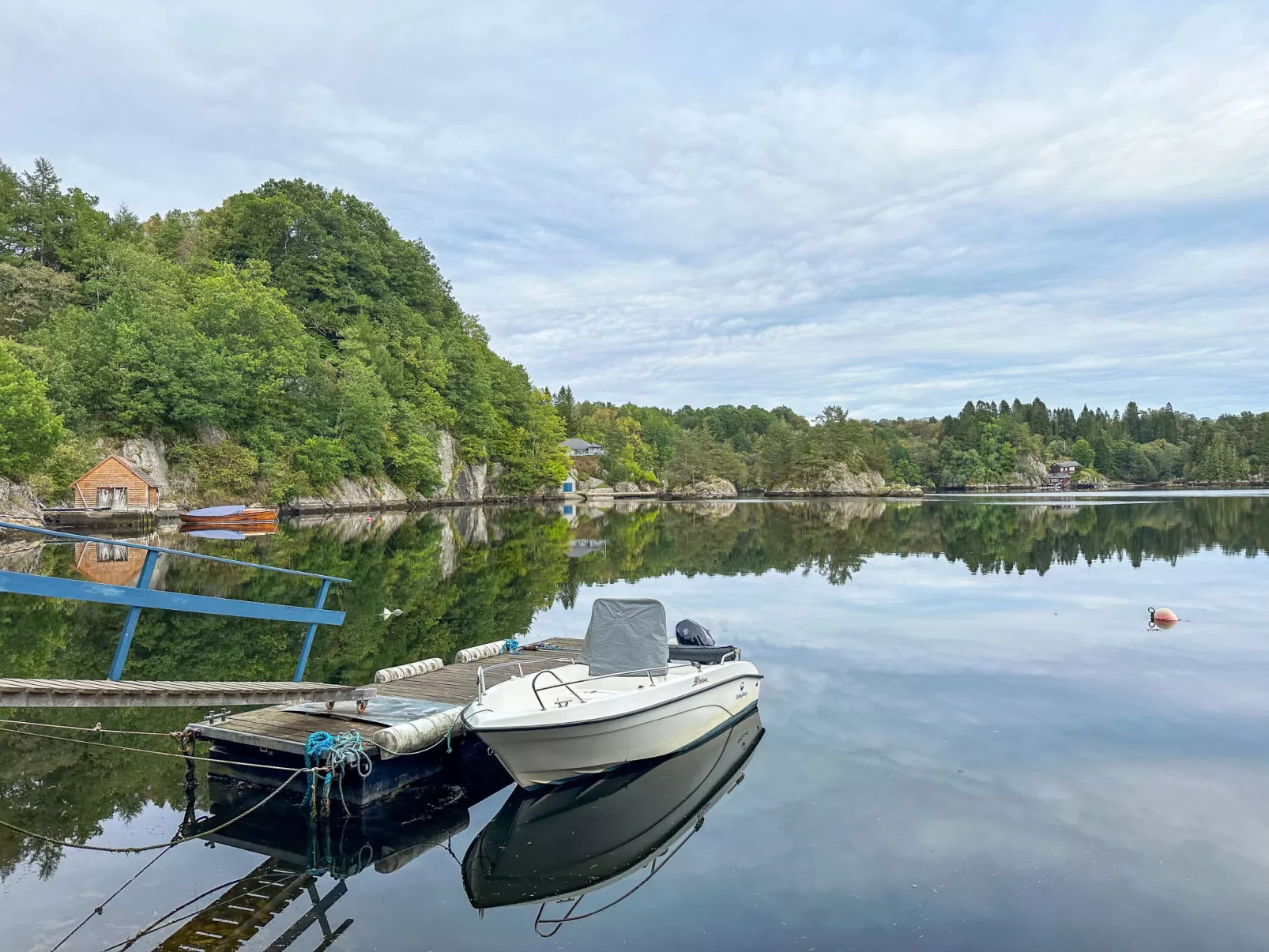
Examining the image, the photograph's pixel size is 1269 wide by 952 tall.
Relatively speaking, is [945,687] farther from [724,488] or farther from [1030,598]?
[724,488]

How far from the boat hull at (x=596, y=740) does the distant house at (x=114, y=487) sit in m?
47.2

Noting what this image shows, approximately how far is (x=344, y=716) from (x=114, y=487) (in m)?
46.5

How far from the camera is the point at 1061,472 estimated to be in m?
165

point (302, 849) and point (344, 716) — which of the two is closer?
point (302, 849)

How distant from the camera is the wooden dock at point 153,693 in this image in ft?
25.6

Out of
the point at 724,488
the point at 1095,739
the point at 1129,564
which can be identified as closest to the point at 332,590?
the point at 1095,739

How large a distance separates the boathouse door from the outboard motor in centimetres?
4565

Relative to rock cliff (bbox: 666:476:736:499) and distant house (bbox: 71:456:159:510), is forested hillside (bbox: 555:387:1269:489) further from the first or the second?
distant house (bbox: 71:456:159:510)

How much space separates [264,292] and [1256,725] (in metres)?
65.7

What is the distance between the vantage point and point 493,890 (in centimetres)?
720

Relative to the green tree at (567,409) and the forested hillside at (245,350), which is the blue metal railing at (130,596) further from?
the green tree at (567,409)

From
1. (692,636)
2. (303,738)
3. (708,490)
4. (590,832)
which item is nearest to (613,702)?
(590,832)

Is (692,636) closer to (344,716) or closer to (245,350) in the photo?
(344,716)

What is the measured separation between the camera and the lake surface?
6586 mm
